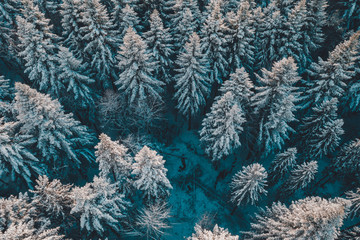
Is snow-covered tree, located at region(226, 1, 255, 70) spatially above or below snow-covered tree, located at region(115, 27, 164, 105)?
above

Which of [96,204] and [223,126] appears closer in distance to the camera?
[96,204]

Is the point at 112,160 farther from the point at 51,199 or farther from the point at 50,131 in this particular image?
the point at 50,131

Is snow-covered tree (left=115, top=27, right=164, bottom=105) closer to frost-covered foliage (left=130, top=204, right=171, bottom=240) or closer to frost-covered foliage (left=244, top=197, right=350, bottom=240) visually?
frost-covered foliage (left=130, top=204, right=171, bottom=240)

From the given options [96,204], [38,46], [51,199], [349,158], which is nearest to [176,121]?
[96,204]

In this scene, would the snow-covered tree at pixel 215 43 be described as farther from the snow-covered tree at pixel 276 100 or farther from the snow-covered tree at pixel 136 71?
the snow-covered tree at pixel 136 71

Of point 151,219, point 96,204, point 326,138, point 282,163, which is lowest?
point 151,219

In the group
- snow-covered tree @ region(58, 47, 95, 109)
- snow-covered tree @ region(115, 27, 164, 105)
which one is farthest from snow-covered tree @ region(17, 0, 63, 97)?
snow-covered tree @ region(115, 27, 164, 105)

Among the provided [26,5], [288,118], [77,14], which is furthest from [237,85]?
[26,5]
